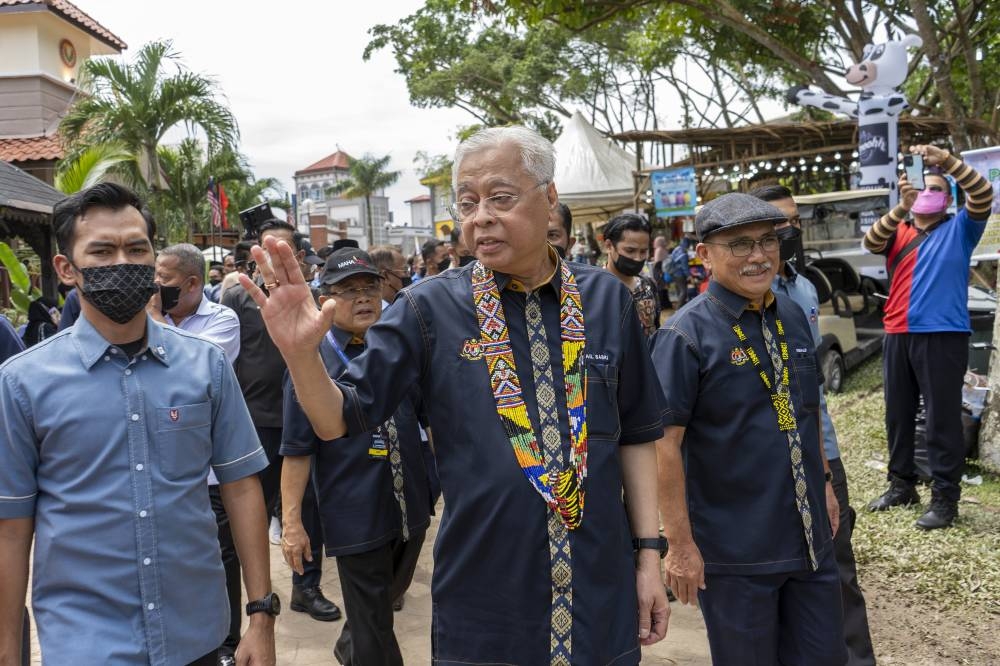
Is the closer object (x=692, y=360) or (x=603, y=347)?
(x=603, y=347)

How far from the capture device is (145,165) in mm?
17578

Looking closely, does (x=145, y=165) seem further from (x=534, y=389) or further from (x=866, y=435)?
(x=534, y=389)

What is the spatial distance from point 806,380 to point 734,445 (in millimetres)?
415

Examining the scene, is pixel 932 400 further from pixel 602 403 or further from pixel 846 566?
pixel 602 403

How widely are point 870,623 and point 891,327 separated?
221 centimetres

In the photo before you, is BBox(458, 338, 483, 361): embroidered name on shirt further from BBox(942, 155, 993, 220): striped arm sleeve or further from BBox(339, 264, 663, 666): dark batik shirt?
BBox(942, 155, 993, 220): striped arm sleeve

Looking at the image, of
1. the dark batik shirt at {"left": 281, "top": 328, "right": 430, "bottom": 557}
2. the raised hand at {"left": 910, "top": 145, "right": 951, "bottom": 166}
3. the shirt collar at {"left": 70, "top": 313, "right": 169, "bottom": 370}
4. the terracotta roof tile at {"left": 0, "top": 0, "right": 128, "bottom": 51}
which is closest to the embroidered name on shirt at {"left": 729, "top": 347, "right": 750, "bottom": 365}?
the dark batik shirt at {"left": 281, "top": 328, "right": 430, "bottom": 557}

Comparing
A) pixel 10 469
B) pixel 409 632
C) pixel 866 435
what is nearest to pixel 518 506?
pixel 10 469

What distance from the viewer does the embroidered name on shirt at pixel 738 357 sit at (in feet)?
9.58

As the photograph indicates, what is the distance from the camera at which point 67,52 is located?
20.7 m

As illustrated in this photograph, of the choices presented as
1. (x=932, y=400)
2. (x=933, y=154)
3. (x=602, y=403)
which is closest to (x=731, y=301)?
(x=602, y=403)

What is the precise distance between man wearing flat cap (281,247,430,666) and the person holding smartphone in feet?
11.7

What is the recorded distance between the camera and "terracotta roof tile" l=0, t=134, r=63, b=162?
18391 mm

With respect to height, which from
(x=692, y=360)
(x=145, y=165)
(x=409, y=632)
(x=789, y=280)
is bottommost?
(x=409, y=632)
